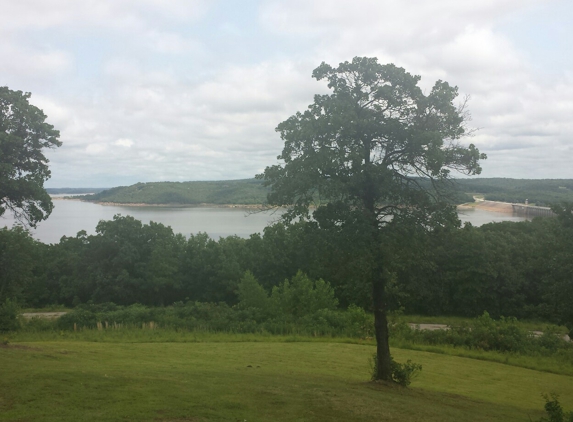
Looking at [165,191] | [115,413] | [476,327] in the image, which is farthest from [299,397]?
[165,191]

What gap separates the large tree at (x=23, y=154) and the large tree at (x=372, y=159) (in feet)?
22.3

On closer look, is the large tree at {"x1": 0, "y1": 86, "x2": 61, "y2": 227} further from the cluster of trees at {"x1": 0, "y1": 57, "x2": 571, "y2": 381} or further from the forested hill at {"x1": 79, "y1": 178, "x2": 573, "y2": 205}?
the forested hill at {"x1": 79, "y1": 178, "x2": 573, "y2": 205}

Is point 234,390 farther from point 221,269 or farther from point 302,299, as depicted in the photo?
point 221,269

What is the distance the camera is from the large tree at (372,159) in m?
9.85

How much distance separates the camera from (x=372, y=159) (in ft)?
34.7

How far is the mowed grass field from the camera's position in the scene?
7357 millimetres

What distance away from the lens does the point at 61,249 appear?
158ft

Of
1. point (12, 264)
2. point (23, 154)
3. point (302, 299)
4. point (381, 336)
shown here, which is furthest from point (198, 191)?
point (381, 336)

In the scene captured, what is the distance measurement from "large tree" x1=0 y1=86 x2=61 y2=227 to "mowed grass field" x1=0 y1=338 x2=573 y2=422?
3.95 m

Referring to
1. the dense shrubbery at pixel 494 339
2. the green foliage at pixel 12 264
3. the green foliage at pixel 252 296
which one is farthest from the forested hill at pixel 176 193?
the dense shrubbery at pixel 494 339

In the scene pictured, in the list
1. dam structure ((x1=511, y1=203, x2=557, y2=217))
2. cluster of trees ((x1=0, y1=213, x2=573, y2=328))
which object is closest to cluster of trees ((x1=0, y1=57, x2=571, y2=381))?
cluster of trees ((x1=0, y1=213, x2=573, y2=328))

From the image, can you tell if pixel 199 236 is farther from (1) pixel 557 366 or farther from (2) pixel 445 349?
(1) pixel 557 366

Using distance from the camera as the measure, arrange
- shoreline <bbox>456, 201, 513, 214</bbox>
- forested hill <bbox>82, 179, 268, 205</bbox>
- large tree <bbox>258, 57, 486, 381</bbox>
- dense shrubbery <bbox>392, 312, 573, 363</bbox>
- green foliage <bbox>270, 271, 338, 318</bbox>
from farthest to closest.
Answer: forested hill <bbox>82, 179, 268, 205</bbox> → shoreline <bbox>456, 201, 513, 214</bbox> → green foliage <bbox>270, 271, 338, 318</bbox> → dense shrubbery <bbox>392, 312, 573, 363</bbox> → large tree <bbox>258, 57, 486, 381</bbox>

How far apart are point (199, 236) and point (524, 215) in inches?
1559
